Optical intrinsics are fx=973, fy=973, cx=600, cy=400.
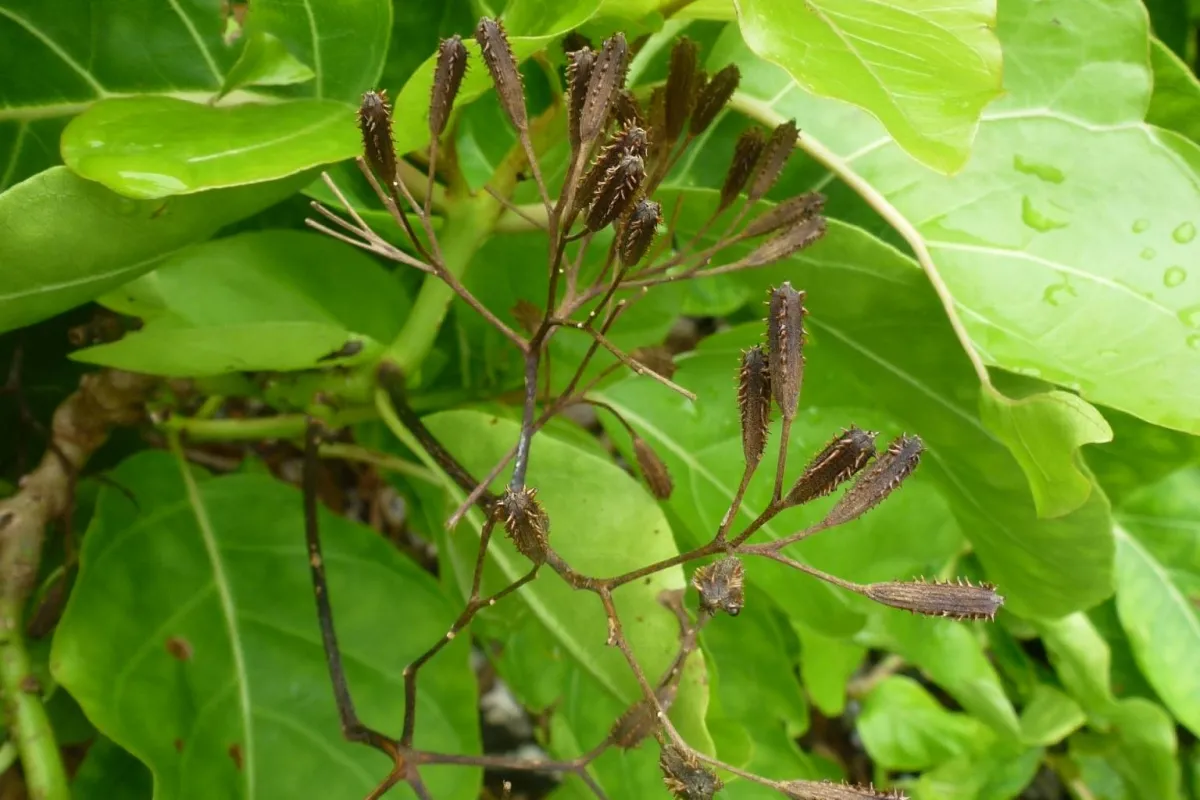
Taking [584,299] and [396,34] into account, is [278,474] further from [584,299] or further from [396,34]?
[584,299]

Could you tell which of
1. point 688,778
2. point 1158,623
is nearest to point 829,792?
point 688,778

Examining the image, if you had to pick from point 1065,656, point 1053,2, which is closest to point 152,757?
point 1053,2

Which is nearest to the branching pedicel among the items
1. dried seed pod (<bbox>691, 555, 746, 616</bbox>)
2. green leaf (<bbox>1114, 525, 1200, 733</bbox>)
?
dried seed pod (<bbox>691, 555, 746, 616</bbox>)

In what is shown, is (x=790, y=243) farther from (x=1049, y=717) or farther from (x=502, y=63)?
(x=1049, y=717)

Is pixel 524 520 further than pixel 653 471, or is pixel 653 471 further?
pixel 653 471

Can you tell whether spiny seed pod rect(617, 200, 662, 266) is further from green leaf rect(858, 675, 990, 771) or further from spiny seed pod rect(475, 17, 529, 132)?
green leaf rect(858, 675, 990, 771)

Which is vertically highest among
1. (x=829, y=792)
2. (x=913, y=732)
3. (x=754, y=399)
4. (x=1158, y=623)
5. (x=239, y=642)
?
(x=754, y=399)

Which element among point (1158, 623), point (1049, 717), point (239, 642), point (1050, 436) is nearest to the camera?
point (1050, 436)
